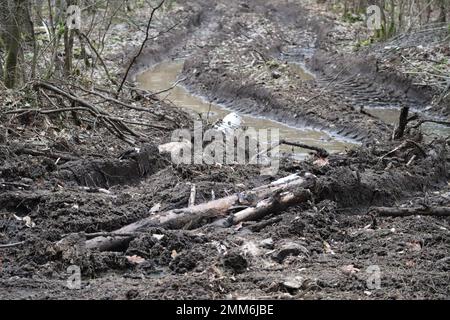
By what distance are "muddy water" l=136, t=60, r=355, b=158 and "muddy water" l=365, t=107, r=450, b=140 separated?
5.01 ft

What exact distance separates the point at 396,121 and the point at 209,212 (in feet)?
28.8

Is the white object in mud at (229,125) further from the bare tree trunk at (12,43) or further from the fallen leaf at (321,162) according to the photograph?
the bare tree trunk at (12,43)

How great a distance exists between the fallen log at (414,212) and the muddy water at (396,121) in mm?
5801

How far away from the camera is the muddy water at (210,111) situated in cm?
1363

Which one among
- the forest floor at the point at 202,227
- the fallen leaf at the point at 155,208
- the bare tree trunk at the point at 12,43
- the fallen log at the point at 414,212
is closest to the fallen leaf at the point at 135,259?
the forest floor at the point at 202,227

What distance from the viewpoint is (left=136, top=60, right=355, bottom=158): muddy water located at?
13.6 meters

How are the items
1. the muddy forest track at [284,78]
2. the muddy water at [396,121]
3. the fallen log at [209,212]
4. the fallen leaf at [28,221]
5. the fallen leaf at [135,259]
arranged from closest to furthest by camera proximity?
the fallen leaf at [135,259] < the fallen log at [209,212] < the fallen leaf at [28,221] < the muddy water at [396,121] < the muddy forest track at [284,78]

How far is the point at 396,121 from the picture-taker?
14859 millimetres

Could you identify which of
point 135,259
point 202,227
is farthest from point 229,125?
point 135,259

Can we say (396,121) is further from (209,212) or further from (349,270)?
(349,270)

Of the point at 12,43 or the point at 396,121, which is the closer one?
the point at 12,43

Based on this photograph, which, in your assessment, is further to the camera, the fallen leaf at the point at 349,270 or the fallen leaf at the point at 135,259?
the fallen leaf at the point at 135,259

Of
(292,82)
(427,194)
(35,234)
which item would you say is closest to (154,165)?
(35,234)

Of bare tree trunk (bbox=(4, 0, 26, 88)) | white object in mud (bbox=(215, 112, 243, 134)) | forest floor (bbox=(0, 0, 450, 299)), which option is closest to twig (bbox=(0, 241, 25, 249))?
forest floor (bbox=(0, 0, 450, 299))
